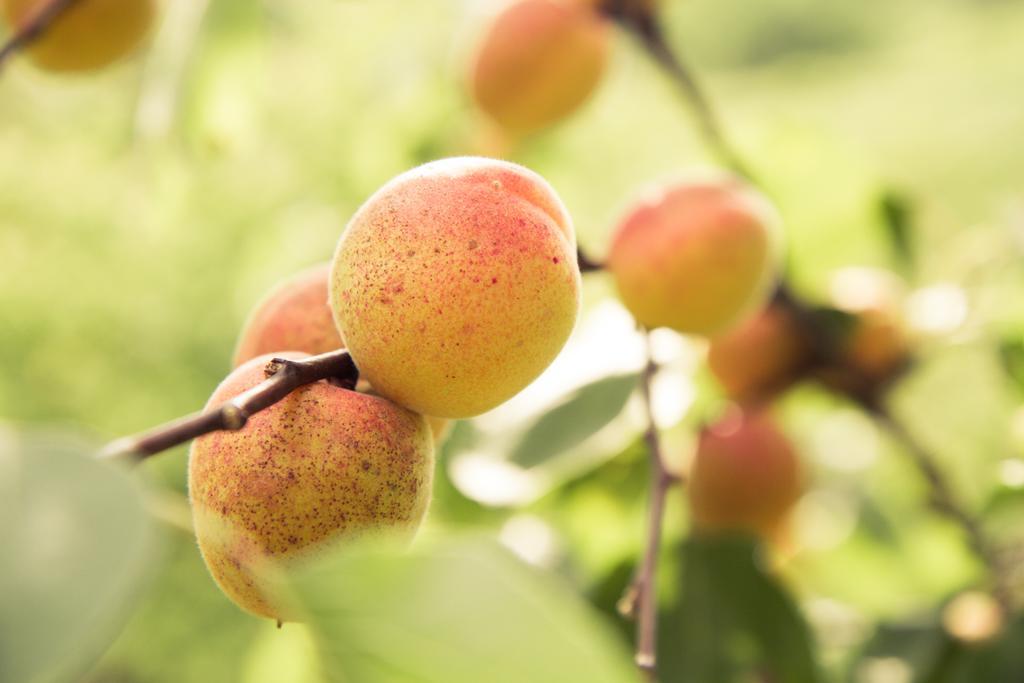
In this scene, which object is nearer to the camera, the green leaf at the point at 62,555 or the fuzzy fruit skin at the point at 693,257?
the green leaf at the point at 62,555

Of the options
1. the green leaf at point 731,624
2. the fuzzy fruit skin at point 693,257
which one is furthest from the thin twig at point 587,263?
the green leaf at point 731,624

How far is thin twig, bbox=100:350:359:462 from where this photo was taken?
29 cm

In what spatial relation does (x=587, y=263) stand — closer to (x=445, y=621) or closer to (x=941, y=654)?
(x=445, y=621)

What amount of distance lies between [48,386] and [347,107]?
53 cm

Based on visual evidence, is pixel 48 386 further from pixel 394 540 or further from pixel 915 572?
pixel 394 540

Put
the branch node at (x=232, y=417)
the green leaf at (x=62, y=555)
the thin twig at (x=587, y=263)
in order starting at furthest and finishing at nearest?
the thin twig at (x=587, y=263) → the branch node at (x=232, y=417) → the green leaf at (x=62, y=555)

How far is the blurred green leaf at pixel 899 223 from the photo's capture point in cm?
82

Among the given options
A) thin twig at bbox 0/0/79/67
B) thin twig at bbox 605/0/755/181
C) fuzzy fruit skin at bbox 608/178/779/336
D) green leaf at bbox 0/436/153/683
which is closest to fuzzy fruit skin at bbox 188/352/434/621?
green leaf at bbox 0/436/153/683

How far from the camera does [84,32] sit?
2.23 ft

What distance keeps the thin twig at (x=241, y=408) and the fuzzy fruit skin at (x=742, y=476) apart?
1.39ft

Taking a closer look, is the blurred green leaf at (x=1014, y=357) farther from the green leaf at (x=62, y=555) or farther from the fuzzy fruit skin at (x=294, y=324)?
the green leaf at (x=62, y=555)

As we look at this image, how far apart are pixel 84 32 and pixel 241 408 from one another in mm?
466

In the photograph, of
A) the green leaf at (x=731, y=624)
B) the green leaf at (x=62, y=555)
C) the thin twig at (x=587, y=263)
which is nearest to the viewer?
the green leaf at (x=62, y=555)

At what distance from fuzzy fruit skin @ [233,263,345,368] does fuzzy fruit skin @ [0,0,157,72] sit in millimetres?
347
